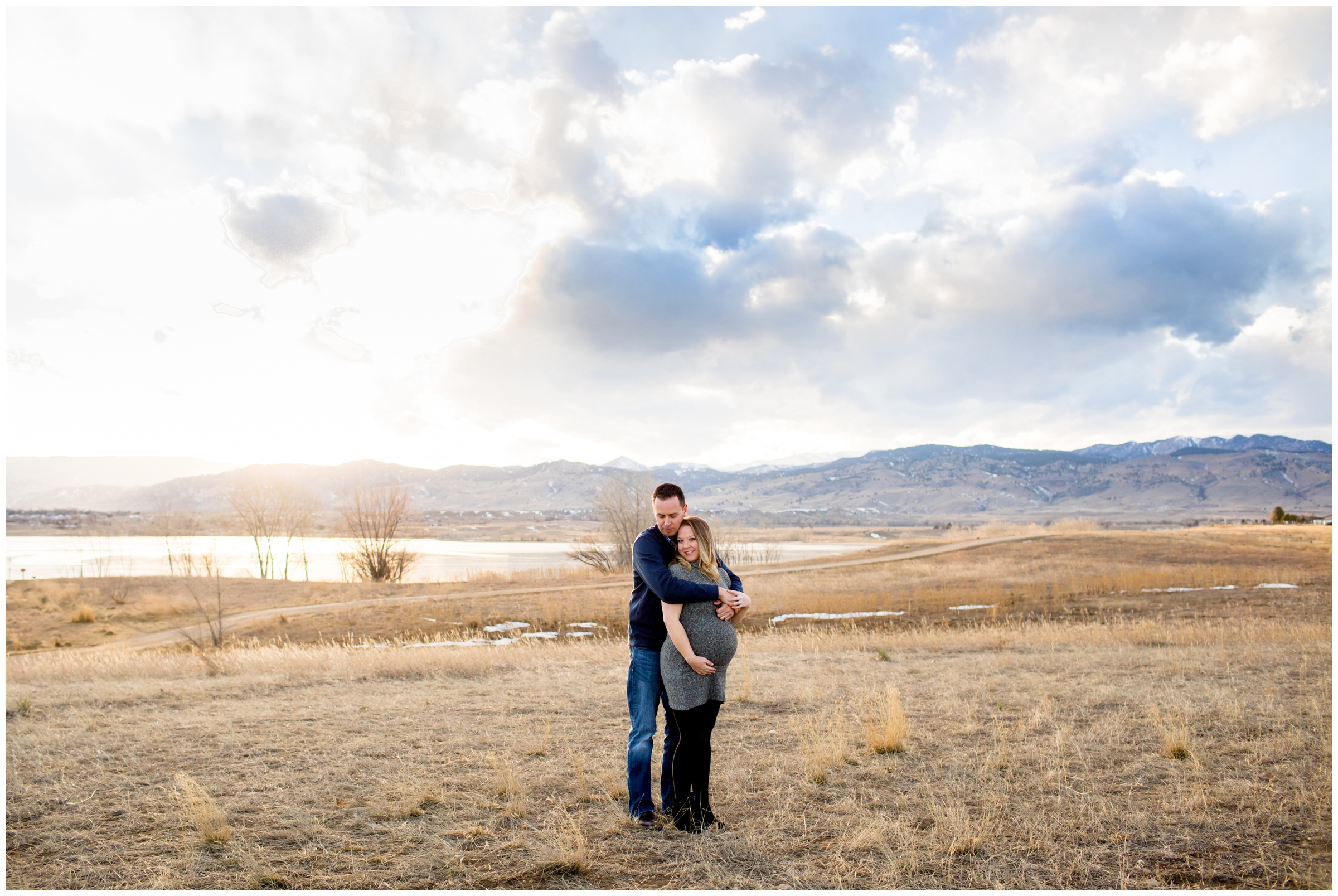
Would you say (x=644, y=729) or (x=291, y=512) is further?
(x=291, y=512)

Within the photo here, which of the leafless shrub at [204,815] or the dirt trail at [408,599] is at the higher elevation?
the leafless shrub at [204,815]

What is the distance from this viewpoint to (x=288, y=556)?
5272 centimetres

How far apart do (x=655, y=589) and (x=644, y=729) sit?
45.9 inches

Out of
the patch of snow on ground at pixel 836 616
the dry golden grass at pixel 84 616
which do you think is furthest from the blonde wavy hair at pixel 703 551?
the dry golden grass at pixel 84 616

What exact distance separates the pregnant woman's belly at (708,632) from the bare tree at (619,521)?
38903 mm

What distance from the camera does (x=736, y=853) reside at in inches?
190

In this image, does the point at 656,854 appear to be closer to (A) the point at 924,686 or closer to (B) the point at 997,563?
(A) the point at 924,686

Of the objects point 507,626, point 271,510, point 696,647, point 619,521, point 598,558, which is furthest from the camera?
point 271,510

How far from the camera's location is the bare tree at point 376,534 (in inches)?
1752

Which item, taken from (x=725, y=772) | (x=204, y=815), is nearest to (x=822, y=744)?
(x=725, y=772)

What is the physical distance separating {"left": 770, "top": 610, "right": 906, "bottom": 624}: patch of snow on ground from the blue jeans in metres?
20.0

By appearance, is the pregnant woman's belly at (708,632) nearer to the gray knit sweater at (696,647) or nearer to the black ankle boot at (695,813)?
the gray knit sweater at (696,647)

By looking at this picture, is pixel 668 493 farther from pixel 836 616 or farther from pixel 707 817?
pixel 836 616

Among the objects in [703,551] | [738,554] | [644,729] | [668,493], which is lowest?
[738,554]
